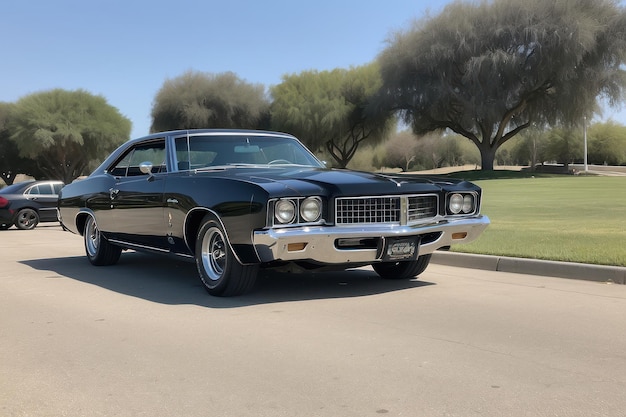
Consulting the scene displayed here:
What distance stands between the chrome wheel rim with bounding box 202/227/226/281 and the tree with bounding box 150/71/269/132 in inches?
1838

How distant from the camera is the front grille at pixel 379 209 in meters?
5.68

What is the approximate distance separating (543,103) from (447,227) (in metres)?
40.5

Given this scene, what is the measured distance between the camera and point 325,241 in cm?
550

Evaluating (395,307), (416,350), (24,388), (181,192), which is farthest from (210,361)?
(181,192)

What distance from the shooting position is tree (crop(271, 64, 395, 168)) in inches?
2051

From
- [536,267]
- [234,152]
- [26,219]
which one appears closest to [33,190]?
[26,219]

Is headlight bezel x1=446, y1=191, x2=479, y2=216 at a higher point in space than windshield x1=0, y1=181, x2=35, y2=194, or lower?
lower

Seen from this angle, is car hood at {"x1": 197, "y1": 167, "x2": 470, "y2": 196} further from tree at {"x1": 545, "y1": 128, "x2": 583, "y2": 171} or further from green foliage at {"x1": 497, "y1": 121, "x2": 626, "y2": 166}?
green foliage at {"x1": 497, "y1": 121, "x2": 626, "y2": 166}

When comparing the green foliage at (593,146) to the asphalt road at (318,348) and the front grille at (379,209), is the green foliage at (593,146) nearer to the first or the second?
the front grille at (379,209)

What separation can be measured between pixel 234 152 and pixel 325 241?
83.0 inches

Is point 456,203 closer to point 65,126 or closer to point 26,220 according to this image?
point 26,220

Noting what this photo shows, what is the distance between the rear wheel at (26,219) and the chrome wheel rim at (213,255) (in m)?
12.2

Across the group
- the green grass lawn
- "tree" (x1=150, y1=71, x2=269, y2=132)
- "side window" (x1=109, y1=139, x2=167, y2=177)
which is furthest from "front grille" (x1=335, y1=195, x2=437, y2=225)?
"tree" (x1=150, y1=71, x2=269, y2=132)

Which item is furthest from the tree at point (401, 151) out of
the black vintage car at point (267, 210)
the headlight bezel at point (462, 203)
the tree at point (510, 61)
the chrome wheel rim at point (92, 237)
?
the headlight bezel at point (462, 203)
